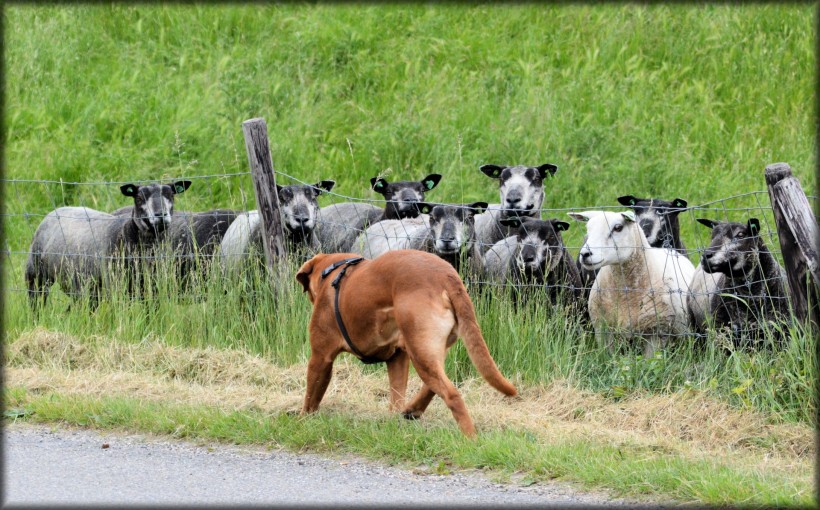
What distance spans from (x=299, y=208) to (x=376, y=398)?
362cm

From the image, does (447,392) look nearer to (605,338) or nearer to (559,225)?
(605,338)

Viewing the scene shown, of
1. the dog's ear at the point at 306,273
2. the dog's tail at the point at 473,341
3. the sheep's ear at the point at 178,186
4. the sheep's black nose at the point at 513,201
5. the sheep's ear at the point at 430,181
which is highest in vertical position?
the sheep's ear at the point at 430,181

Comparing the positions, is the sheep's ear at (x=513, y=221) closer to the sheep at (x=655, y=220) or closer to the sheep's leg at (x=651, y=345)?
the sheep at (x=655, y=220)

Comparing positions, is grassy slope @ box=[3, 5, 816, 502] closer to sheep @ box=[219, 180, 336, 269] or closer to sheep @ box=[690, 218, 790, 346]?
sheep @ box=[219, 180, 336, 269]

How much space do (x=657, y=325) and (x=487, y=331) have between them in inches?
67.7

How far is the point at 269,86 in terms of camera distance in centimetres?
1864

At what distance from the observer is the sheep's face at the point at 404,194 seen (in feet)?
39.1

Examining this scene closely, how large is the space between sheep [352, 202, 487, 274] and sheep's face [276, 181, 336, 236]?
570mm

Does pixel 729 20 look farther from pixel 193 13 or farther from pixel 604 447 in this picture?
pixel 604 447

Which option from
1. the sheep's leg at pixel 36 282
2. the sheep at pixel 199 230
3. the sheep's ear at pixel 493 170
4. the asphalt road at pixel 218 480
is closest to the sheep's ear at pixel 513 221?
the sheep's ear at pixel 493 170

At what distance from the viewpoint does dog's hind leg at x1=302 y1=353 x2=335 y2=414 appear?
6750 millimetres

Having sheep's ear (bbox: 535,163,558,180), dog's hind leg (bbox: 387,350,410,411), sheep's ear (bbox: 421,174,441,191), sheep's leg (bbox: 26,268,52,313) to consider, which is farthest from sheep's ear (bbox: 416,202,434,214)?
sheep's leg (bbox: 26,268,52,313)

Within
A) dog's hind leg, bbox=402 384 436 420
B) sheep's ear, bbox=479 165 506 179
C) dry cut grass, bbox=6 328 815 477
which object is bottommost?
dry cut grass, bbox=6 328 815 477

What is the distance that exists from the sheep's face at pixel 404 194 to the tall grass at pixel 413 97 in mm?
2700
